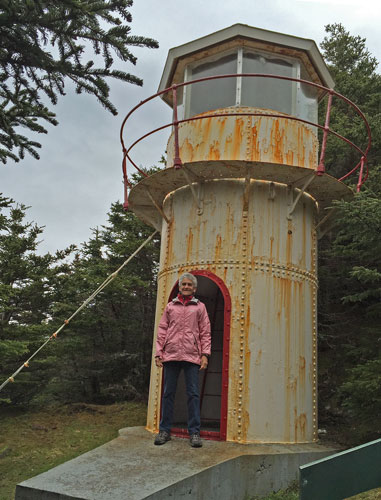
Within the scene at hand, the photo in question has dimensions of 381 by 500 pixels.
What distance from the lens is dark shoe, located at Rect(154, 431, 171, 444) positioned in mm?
6737

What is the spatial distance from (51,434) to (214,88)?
7265 mm

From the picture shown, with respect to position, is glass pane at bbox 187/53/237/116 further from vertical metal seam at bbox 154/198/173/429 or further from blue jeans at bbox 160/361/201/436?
blue jeans at bbox 160/361/201/436

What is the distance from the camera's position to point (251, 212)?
8.20 metres

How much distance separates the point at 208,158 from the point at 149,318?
7.02 meters

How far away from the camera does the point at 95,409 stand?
34.4 feet

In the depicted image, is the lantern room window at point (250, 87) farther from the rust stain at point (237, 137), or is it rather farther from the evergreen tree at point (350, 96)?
the evergreen tree at point (350, 96)

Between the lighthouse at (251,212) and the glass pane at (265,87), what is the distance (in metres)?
0.02

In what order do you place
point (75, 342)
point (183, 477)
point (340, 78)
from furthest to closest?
point (340, 78), point (75, 342), point (183, 477)

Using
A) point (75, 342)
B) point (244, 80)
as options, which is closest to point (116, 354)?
point (75, 342)

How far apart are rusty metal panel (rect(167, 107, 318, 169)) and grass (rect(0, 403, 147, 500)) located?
540cm

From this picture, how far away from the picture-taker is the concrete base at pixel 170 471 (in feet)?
16.8

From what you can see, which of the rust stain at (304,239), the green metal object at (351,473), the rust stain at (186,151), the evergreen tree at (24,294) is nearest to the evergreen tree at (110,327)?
the evergreen tree at (24,294)

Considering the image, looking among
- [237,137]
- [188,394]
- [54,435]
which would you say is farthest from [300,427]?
[237,137]

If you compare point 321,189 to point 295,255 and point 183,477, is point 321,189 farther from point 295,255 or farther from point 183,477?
point 183,477
